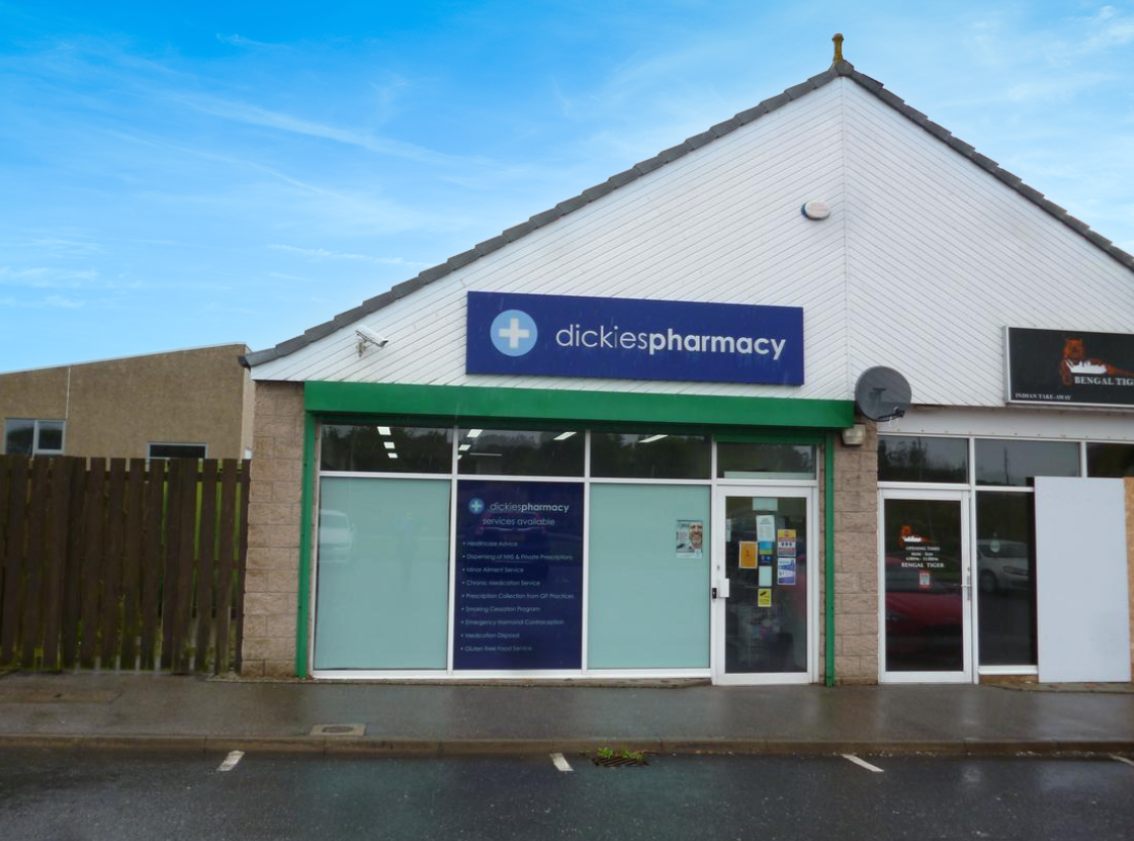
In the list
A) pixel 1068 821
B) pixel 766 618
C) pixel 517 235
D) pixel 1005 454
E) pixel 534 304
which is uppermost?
pixel 517 235

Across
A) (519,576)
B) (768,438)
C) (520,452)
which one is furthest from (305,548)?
(768,438)

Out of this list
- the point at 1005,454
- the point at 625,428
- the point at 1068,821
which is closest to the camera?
the point at 1068,821

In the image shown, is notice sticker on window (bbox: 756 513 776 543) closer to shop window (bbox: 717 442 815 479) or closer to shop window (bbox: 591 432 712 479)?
shop window (bbox: 717 442 815 479)

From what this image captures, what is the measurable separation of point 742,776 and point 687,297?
5.35 m

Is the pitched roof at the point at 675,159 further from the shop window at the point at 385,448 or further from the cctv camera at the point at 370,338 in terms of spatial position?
the shop window at the point at 385,448

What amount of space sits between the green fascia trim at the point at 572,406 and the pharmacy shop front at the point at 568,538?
2cm

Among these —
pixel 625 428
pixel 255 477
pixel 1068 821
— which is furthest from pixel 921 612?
pixel 255 477

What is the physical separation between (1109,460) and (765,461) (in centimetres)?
427

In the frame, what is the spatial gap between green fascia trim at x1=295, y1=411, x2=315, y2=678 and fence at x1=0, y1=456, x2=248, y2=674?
605mm

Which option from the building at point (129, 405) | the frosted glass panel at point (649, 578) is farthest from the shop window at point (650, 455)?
the building at point (129, 405)

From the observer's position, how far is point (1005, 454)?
38.4ft

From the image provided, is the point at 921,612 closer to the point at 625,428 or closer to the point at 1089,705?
the point at 1089,705

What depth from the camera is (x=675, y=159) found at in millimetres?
11234

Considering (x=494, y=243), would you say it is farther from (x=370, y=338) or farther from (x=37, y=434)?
(x=37, y=434)
